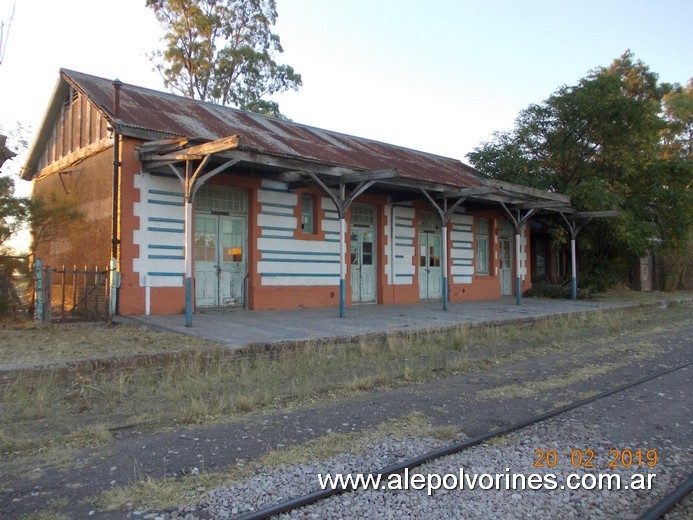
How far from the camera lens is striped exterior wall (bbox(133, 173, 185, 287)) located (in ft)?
37.7

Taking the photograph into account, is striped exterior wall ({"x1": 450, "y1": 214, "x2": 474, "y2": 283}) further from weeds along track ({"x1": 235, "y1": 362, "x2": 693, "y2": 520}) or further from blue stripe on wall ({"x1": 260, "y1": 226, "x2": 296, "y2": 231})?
weeds along track ({"x1": 235, "y1": 362, "x2": 693, "y2": 520})

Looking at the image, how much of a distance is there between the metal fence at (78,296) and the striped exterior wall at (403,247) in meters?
7.93

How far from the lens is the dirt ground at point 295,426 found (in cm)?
382

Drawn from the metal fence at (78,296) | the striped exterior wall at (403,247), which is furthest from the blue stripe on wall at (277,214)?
the metal fence at (78,296)

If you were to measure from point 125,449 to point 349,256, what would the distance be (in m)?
11.0

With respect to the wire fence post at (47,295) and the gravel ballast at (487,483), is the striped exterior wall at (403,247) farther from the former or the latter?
the gravel ballast at (487,483)

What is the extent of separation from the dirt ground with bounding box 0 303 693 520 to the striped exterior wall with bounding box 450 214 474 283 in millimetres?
9393

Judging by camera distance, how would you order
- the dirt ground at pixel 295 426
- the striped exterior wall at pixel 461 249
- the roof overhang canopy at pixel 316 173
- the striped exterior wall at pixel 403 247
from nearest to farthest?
the dirt ground at pixel 295 426
the roof overhang canopy at pixel 316 173
the striped exterior wall at pixel 403 247
the striped exterior wall at pixel 461 249

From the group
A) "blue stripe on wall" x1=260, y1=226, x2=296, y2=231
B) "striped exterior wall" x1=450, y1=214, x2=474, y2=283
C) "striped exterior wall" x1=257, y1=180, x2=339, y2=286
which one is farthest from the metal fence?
"striped exterior wall" x1=450, y1=214, x2=474, y2=283

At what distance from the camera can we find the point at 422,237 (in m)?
17.7

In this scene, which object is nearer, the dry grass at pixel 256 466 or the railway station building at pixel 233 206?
the dry grass at pixel 256 466

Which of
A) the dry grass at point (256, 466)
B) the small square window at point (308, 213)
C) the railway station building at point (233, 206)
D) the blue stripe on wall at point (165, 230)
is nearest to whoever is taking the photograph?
the dry grass at point (256, 466)

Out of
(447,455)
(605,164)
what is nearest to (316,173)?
(447,455)

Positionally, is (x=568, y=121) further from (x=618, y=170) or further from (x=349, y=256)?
(x=349, y=256)
